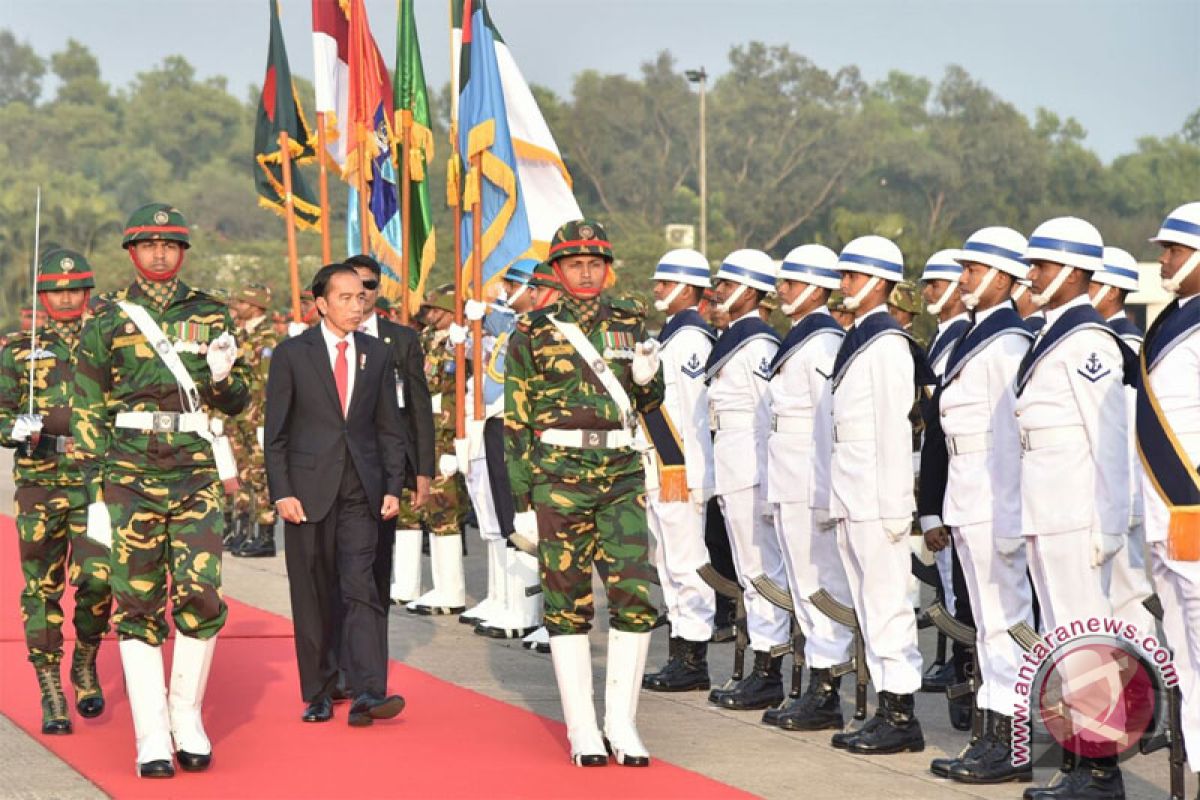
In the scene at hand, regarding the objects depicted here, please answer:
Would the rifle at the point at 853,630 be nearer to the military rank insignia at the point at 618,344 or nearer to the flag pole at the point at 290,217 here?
the military rank insignia at the point at 618,344

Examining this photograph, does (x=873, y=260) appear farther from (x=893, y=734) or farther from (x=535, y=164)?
(x=535, y=164)

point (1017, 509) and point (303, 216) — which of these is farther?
point (303, 216)

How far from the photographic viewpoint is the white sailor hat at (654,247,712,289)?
11312 millimetres

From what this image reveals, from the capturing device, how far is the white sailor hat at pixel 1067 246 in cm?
849

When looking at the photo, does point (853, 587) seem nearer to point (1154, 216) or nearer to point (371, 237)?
point (371, 237)

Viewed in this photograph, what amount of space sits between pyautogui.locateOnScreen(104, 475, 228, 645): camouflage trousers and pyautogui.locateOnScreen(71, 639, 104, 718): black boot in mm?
1430

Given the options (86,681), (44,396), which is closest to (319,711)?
(86,681)

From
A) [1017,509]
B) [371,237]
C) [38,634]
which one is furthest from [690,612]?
[371,237]

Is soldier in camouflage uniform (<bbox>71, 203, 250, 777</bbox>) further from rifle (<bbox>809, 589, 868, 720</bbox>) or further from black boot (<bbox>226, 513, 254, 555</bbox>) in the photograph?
black boot (<bbox>226, 513, 254, 555</bbox>)

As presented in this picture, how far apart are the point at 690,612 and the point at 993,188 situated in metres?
91.5

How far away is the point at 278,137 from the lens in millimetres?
15477

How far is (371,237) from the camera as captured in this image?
15172mm

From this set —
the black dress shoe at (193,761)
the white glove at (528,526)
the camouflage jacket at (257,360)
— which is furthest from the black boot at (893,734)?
the camouflage jacket at (257,360)

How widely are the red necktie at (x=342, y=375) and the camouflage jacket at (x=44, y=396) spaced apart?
1.37 meters
